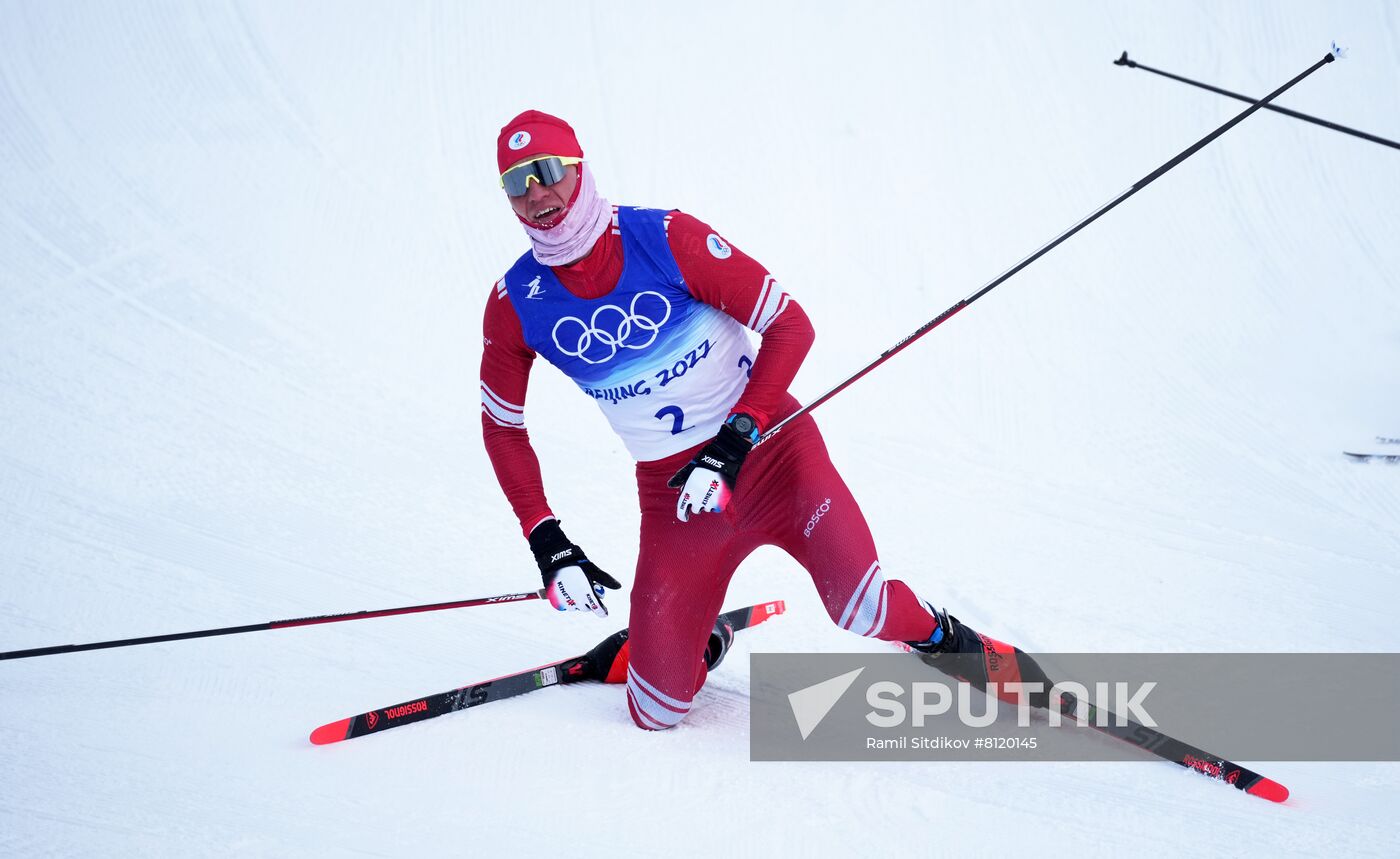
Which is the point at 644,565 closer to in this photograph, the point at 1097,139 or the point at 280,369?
the point at 280,369

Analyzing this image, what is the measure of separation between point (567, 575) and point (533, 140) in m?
0.97

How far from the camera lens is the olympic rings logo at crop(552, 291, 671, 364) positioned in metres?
2.53

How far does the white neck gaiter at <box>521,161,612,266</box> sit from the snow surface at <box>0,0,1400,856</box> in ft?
3.46

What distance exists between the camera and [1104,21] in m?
7.00

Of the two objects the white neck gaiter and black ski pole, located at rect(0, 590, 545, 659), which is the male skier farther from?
black ski pole, located at rect(0, 590, 545, 659)

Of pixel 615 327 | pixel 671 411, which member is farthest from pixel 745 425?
pixel 615 327

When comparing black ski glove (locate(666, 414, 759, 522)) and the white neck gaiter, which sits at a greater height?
the white neck gaiter

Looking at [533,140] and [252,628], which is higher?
[533,140]

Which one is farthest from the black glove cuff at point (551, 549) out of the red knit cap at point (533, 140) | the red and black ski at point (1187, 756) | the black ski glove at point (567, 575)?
the red and black ski at point (1187, 756)

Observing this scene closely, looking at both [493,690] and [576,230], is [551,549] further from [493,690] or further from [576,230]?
[576,230]

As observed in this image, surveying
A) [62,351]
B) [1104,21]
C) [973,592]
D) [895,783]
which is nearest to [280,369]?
[62,351]

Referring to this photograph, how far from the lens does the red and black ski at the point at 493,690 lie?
2367 millimetres

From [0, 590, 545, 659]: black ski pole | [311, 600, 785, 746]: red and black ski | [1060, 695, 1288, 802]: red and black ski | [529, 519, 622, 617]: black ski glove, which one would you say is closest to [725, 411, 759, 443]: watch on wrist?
[529, 519, 622, 617]: black ski glove

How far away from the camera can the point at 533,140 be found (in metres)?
2.37
